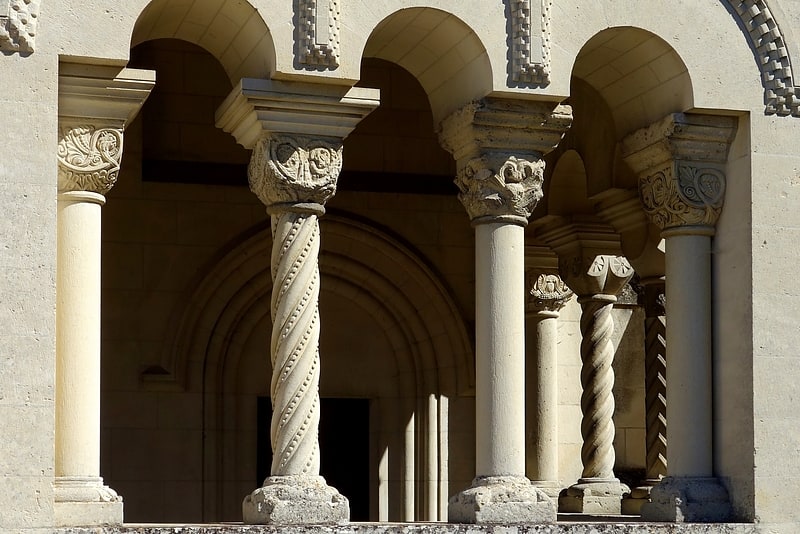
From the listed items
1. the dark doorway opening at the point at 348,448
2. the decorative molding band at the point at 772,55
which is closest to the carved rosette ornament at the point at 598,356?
the dark doorway opening at the point at 348,448

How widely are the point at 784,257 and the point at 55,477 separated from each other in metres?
4.95

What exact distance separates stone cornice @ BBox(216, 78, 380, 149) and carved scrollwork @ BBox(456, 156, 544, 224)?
0.87m

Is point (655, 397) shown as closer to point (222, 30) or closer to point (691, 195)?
point (691, 195)

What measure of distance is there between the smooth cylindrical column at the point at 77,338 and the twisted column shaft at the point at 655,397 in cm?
562

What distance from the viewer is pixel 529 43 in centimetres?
1101

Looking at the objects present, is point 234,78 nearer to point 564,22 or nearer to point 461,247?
point 564,22

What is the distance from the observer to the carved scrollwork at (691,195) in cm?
1159

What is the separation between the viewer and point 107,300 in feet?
45.1

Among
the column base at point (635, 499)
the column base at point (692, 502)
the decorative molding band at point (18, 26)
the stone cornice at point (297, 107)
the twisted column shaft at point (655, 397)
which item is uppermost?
the decorative molding band at point (18, 26)

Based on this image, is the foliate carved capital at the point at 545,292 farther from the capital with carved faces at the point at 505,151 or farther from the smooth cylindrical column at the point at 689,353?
the capital with carved faces at the point at 505,151

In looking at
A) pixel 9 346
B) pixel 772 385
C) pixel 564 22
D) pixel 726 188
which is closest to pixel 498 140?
pixel 564 22

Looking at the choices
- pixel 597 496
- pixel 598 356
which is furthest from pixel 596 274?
pixel 597 496

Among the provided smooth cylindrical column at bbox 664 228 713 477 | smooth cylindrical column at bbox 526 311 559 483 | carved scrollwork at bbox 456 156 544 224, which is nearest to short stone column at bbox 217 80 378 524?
carved scrollwork at bbox 456 156 544 224

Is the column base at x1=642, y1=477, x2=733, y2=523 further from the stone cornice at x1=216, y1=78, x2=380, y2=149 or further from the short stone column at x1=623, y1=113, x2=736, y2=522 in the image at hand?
the stone cornice at x1=216, y1=78, x2=380, y2=149
